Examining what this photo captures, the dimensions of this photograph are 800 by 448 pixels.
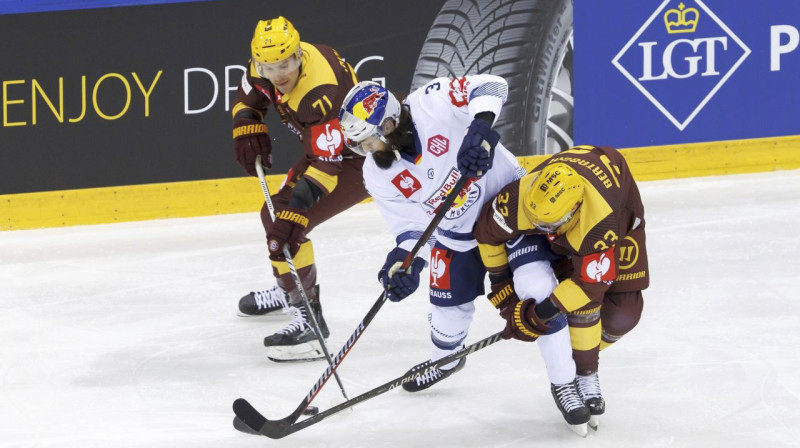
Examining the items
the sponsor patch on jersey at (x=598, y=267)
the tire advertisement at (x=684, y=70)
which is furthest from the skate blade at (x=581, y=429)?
the tire advertisement at (x=684, y=70)

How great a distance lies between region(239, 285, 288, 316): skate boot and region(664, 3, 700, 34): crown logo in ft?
9.79

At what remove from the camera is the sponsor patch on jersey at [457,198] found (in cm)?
390

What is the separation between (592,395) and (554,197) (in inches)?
27.8

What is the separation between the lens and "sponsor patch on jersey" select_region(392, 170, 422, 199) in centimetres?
395

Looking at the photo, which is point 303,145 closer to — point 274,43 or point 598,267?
point 274,43

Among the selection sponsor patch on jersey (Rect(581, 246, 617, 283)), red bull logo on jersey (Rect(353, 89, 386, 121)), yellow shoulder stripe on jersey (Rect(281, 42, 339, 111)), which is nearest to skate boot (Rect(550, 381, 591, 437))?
sponsor patch on jersey (Rect(581, 246, 617, 283))

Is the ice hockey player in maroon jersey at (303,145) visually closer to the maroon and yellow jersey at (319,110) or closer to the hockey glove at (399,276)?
the maroon and yellow jersey at (319,110)

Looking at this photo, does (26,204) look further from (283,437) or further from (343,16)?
(283,437)

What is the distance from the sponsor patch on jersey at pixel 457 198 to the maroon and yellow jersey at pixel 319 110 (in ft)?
2.77

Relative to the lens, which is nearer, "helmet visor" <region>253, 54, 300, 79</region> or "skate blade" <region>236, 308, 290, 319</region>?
"helmet visor" <region>253, 54, 300, 79</region>

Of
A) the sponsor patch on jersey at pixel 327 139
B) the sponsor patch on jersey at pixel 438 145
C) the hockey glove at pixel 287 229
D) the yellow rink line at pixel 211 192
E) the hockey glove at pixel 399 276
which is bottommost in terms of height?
the yellow rink line at pixel 211 192

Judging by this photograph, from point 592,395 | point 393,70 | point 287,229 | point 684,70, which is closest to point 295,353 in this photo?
point 287,229

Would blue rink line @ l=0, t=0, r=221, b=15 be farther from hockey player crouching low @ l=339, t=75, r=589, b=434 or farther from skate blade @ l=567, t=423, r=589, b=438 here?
skate blade @ l=567, t=423, r=589, b=438

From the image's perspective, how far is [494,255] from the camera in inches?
153
